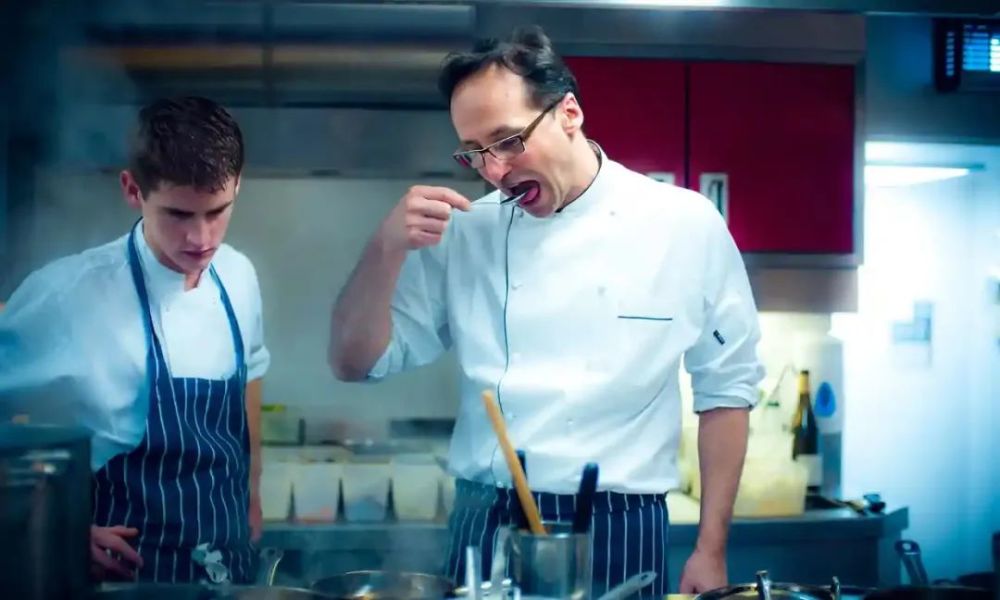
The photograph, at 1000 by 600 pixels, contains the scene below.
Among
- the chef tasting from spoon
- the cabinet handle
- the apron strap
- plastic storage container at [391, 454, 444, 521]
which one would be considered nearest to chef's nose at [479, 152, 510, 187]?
the chef tasting from spoon

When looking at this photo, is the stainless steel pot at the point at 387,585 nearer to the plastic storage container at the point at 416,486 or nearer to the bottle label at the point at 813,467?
the plastic storage container at the point at 416,486

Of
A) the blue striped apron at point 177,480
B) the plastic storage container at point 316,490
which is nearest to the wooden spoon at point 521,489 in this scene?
the blue striped apron at point 177,480

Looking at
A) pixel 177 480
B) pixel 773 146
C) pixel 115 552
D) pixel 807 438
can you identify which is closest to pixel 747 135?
pixel 773 146

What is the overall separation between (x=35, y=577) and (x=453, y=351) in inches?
30.5

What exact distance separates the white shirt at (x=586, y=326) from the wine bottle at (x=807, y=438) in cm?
102

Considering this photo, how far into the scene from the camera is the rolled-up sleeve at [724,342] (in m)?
1.48

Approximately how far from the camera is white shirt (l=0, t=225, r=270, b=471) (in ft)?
4.56

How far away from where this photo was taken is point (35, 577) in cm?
100

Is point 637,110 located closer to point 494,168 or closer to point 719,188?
point 719,188

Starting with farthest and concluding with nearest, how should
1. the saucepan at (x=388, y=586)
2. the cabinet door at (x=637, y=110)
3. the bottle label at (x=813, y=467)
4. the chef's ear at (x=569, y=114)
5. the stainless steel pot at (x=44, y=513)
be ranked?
the bottle label at (x=813, y=467) → the cabinet door at (x=637, y=110) → the chef's ear at (x=569, y=114) → the saucepan at (x=388, y=586) → the stainless steel pot at (x=44, y=513)

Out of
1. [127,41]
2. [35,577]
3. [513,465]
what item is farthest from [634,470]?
[127,41]

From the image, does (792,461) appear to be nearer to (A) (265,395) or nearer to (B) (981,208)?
(B) (981,208)

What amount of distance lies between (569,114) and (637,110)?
31.7 inches

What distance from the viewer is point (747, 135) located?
2.24 metres
